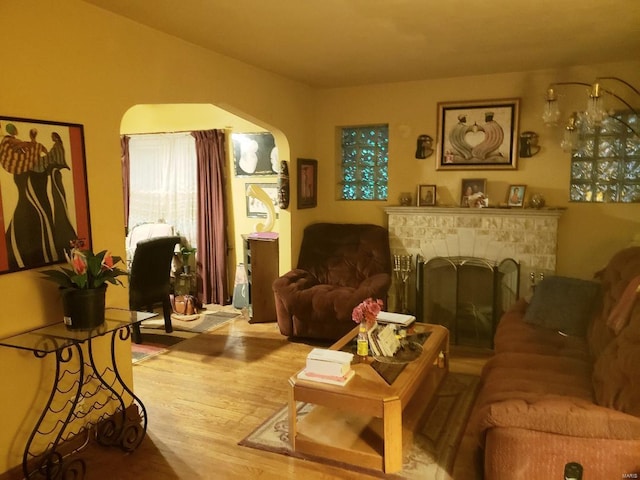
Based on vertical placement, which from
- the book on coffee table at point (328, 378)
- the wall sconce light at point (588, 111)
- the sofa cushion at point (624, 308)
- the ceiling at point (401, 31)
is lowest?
the book on coffee table at point (328, 378)

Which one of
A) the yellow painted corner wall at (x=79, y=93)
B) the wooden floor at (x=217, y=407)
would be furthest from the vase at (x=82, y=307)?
the wooden floor at (x=217, y=407)

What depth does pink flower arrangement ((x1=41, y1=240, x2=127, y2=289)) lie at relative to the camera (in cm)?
239

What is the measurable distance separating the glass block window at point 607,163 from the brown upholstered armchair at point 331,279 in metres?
1.73

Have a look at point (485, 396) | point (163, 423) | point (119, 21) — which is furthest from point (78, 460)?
point (119, 21)

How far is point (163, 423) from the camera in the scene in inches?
118

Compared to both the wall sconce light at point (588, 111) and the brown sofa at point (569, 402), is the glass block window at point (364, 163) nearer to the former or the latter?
the wall sconce light at point (588, 111)

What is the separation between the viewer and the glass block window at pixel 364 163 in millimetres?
5008

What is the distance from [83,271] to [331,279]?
269cm

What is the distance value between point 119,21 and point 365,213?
2924 mm

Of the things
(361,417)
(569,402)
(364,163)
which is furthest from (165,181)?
(569,402)

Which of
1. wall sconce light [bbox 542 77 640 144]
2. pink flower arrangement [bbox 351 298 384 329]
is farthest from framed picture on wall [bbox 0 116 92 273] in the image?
wall sconce light [bbox 542 77 640 144]

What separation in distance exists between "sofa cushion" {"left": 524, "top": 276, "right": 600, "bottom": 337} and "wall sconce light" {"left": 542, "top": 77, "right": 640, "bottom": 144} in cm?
109

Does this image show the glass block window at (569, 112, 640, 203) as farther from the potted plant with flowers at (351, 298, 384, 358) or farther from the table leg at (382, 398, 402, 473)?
the table leg at (382, 398, 402, 473)

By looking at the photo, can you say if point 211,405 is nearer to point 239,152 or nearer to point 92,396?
point 92,396
